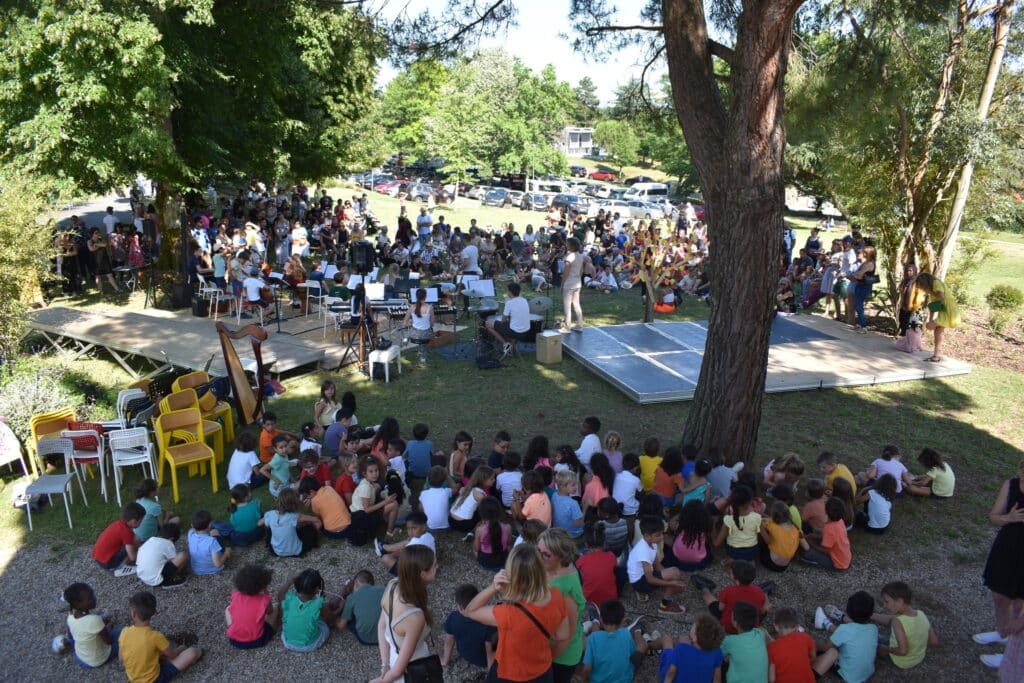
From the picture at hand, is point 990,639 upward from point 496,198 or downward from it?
downward

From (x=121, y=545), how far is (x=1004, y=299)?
15.2m

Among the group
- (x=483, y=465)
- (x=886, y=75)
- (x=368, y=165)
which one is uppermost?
(x=886, y=75)

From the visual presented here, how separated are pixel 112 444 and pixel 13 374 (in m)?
3.22

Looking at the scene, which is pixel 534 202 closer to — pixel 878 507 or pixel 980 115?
pixel 980 115

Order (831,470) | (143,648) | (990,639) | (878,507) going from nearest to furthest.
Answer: (143,648)
(990,639)
(878,507)
(831,470)

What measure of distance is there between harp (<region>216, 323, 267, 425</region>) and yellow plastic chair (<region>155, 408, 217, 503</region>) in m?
1.02

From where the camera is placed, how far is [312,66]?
1822cm

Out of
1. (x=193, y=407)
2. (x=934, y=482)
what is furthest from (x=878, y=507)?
(x=193, y=407)

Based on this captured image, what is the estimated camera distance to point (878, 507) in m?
6.41

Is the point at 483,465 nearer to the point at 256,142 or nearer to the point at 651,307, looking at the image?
the point at 651,307

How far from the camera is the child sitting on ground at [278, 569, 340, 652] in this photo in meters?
4.94

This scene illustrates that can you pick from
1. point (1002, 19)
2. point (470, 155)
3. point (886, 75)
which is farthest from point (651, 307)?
point (470, 155)

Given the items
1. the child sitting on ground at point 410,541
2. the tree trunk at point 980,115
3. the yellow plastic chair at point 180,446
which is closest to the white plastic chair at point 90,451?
the yellow plastic chair at point 180,446

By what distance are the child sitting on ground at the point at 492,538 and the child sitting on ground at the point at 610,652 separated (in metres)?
1.52
